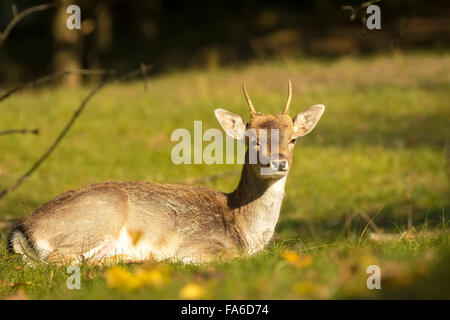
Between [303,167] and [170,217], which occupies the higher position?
[303,167]

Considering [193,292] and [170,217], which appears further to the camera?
[170,217]

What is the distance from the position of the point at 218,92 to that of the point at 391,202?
19.8 ft

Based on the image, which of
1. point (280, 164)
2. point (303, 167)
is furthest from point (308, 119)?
point (303, 167)

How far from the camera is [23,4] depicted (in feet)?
89.8

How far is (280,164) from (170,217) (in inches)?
42.9

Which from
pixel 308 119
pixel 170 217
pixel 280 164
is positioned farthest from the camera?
pixel 308 119

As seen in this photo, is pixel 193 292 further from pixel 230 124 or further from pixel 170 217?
pixel 230 124

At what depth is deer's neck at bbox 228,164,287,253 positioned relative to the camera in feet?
22.8

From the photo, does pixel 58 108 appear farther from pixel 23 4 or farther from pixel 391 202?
pixel 23 4

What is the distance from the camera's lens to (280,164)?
20.9ft

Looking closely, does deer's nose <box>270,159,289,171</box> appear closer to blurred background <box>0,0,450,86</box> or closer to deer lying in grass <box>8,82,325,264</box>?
deer lying in grass <box>8,82,325,264</box>

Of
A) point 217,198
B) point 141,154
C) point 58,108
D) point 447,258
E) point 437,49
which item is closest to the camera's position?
point 447,258

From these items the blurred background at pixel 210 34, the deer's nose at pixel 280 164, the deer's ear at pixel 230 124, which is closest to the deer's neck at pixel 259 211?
the deer's ear at pixel 230 124
